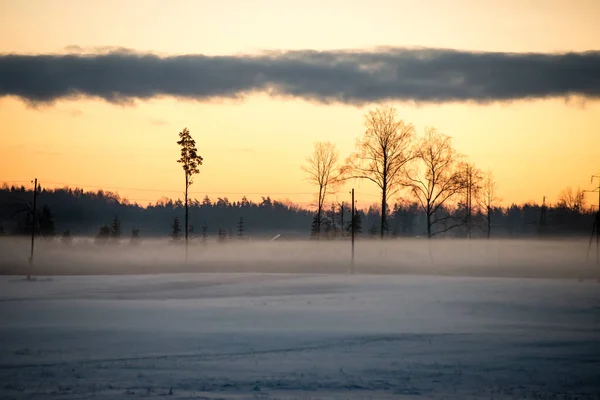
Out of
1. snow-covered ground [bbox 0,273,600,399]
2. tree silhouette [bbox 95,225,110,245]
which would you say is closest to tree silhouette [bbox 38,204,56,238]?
tree silhouette [bbox 95,225,110,245]

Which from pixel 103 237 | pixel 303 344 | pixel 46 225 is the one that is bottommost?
pixel 303 344

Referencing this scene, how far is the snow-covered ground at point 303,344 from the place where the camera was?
20266mm

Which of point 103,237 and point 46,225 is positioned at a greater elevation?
point 46,225

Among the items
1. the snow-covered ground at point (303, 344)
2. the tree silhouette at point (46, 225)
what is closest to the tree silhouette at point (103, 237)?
the tree silhouette at point (46, 225)

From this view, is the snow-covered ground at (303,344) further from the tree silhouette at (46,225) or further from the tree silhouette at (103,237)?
the tree silhouette at (103,237)

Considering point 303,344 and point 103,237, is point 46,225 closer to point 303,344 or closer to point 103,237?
point 103,237

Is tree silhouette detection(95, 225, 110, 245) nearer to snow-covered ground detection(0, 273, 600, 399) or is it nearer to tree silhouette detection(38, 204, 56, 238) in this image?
tree silhouette detection(38, 204, 56, 238)

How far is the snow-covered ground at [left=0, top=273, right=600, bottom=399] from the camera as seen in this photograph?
20266mm

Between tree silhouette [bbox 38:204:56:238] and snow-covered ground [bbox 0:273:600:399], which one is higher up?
tree silhouette [bbox 38:204:56:238]

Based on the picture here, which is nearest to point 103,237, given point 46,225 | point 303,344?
A: point 46,225

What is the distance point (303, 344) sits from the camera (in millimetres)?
27109

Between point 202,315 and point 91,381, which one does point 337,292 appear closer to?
point 202,315

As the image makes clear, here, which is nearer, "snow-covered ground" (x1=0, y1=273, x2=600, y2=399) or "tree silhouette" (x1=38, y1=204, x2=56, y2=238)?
"snow-covered ground" (x1=0, y1=273, x2=600, y2=399)

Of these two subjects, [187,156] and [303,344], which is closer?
[303,344]
